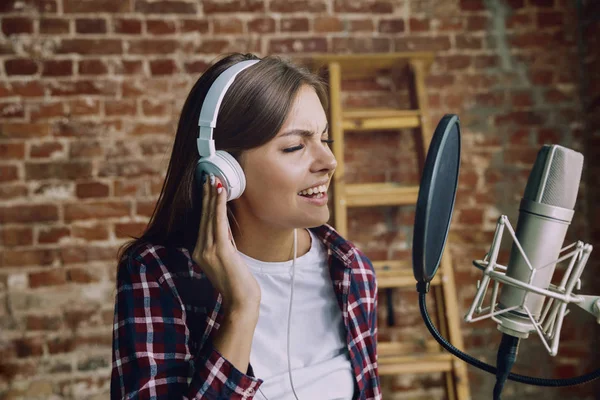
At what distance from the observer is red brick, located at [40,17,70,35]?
1932 millimetres

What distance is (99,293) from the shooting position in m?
1.98

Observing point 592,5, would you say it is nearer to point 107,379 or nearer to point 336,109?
point 336,109

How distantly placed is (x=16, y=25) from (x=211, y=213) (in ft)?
5.07

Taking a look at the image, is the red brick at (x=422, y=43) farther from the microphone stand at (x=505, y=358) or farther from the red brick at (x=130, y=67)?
the microphone stand at (x=505, y=358)

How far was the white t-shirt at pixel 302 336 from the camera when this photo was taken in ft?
3.51

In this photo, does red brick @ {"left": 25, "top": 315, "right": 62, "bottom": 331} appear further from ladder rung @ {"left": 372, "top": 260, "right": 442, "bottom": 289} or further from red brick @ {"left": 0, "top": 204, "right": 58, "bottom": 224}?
ladder rung @ {"left": 372, "top": 260, "right": 442, "bottom": 289}

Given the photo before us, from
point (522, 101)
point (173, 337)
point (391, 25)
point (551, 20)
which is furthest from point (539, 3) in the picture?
point (173, 337)

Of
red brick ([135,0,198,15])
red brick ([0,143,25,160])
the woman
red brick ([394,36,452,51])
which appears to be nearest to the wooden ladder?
red brick ([394,36,452,51])

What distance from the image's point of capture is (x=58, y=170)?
1947mm

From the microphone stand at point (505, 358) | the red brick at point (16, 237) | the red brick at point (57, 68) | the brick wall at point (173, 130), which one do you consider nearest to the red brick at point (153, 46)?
the brick wall at point (173, 130)

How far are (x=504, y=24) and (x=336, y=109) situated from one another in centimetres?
83

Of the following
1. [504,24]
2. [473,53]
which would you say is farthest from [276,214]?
[504,24]

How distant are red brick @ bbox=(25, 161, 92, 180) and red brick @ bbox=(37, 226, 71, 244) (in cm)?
20

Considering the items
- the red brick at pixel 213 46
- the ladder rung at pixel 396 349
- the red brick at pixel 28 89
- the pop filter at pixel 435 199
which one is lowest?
the ladder rung at pixel 396 349
